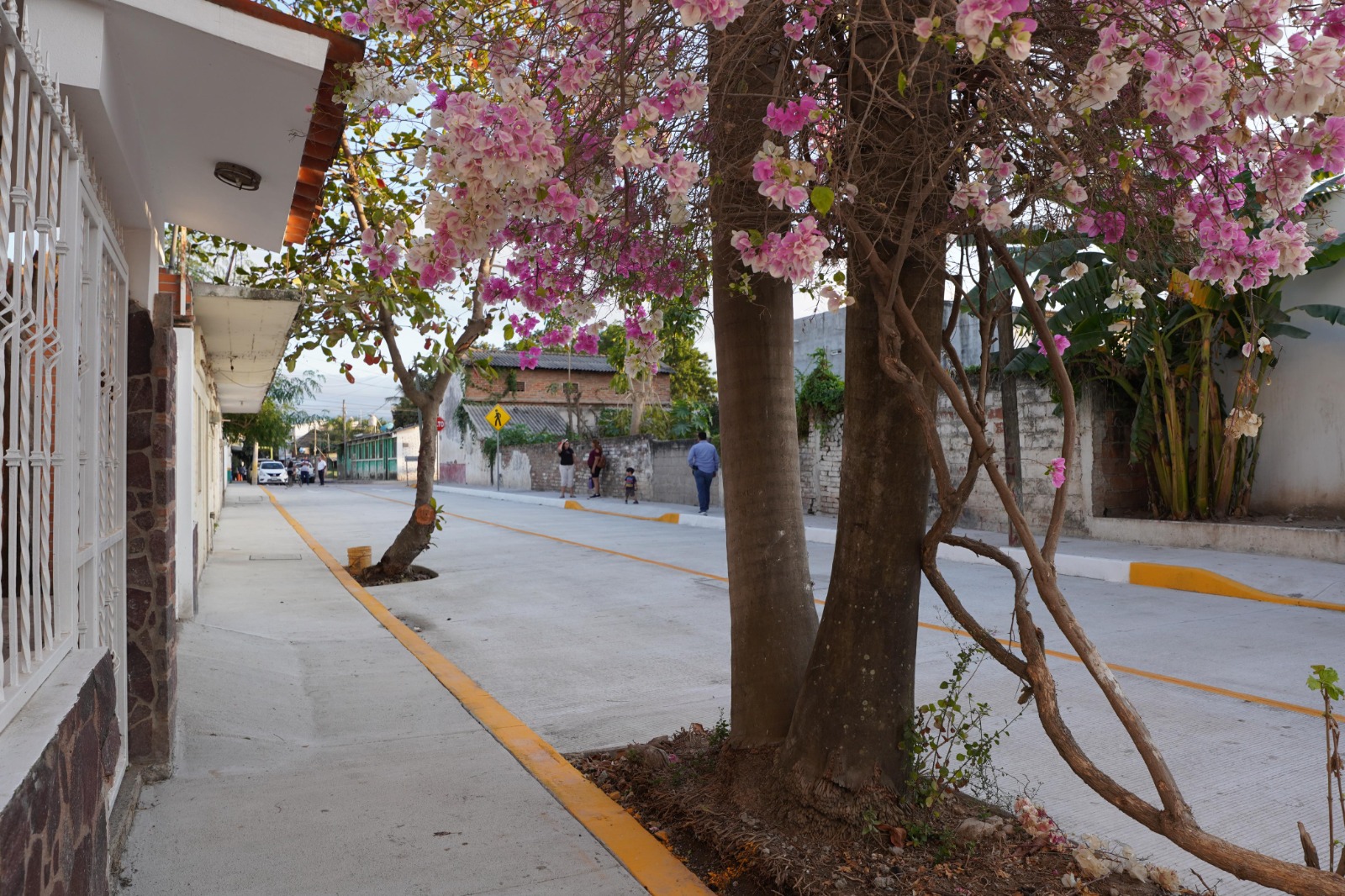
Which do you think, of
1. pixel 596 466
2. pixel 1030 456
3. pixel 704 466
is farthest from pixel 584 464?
pixel 1030 456

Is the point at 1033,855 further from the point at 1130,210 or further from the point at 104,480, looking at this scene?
the point at 104,480

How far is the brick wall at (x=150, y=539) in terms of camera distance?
4.59 m

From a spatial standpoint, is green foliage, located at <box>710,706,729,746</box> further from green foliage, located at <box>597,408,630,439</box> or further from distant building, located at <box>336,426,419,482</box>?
distant building, located at <box>336,426,419,482</box>

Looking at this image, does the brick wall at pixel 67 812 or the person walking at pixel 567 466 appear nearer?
the brick wall at pixel 67 812

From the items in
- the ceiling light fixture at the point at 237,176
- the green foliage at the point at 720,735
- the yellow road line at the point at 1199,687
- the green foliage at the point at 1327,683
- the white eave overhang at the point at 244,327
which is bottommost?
the yellow road line at the point at 1199,687

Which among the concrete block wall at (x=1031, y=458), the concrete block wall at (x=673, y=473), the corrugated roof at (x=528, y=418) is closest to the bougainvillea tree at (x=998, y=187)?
the concrete block wall at (x=1031, y=458)

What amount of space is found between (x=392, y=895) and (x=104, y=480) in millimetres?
2027

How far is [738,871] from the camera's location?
3.66 meters

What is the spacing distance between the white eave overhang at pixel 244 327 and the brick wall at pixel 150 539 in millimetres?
3000

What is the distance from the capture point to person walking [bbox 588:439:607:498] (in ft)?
98.9

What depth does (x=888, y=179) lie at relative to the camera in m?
3.63

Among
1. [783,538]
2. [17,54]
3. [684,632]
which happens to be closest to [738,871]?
[783,538]

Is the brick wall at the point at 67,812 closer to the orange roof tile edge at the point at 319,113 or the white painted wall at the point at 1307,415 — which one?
the orange roof tile edge at the point at 319,113

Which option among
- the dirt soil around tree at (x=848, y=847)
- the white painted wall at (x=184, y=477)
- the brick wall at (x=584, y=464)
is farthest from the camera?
the brick wall at (x=584, y=464)
